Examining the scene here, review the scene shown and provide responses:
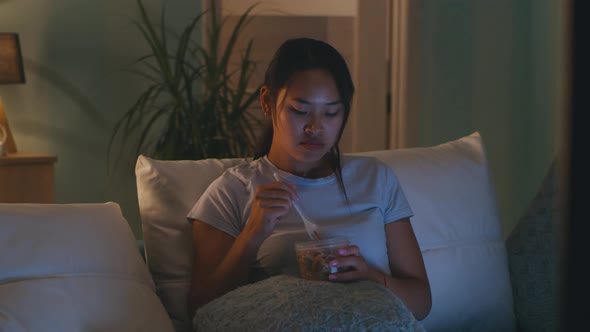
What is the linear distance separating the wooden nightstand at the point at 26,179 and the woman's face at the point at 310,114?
6.24ft

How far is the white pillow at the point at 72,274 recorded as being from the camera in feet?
3.81

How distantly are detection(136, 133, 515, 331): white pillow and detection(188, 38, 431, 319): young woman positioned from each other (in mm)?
90

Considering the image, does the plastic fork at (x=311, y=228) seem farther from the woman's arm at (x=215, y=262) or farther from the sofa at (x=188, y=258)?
the sofa at (x=188, y=258)

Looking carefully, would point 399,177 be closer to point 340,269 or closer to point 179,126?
point 340,269

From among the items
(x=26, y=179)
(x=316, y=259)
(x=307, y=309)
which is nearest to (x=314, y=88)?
(x=316, y=259)

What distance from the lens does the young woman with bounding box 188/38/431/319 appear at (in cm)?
144

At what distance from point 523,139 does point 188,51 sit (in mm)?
1546

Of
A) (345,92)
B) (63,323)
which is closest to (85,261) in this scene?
(63,323)

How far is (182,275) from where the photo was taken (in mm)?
1539

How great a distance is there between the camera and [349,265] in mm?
1323

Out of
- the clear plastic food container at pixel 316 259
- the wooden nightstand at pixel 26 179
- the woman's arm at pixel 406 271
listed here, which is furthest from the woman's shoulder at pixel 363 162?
the wooden nightstand at pixel 26 179

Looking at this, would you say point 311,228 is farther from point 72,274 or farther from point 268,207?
point 72,274

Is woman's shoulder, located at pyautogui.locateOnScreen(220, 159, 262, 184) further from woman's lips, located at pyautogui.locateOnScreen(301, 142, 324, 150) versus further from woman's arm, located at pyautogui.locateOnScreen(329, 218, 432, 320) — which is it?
→ woman's arm, located at pyautogui.locateOnScreen(329, 218, 432, 320)

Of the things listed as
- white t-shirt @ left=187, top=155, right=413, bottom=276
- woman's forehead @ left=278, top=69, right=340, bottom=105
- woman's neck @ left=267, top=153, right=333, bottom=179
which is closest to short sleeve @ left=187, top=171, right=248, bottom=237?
white t-shirt @ left=187, top=155, right=413, bottom=276
